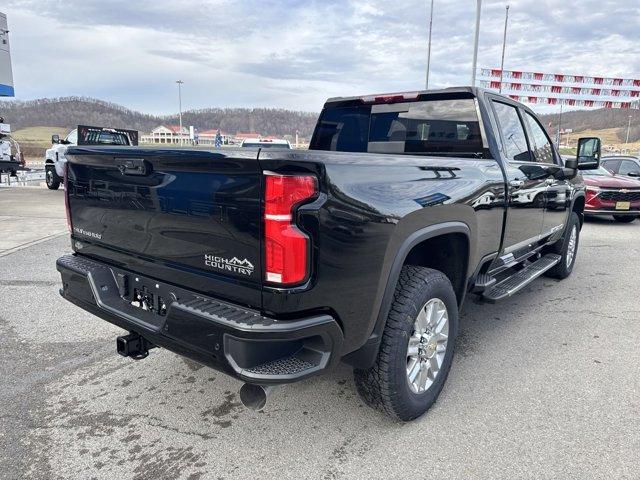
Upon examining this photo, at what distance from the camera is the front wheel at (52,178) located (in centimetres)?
1548

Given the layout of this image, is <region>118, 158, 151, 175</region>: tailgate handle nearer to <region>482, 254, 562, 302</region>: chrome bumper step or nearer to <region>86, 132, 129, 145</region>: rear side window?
<region>482, 254, 562, 302</region>: chrome bumper step

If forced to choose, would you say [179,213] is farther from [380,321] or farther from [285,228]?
[380,321]

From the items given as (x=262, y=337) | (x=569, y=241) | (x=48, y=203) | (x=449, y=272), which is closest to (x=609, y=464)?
(x=449, y=272)

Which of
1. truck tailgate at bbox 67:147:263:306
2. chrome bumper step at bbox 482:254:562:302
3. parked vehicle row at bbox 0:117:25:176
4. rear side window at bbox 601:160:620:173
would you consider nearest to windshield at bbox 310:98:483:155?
chrome bumper step at bbox 482:254:562:302

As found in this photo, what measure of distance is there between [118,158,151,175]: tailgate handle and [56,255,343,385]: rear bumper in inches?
22.4

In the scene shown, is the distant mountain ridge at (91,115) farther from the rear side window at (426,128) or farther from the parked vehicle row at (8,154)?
the rear side window at (426,128)

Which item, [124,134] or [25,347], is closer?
[25,347]

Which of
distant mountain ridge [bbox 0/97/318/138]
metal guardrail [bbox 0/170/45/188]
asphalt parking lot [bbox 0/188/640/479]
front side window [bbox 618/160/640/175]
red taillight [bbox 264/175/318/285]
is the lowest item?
metal guardrail [bbox 0/170/45/188]

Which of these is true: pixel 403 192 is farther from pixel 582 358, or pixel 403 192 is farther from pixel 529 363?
pixel 582 358

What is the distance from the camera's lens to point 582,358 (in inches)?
142

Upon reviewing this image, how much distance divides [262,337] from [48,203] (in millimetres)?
12432

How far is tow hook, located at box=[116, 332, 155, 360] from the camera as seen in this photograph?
2.54 meters

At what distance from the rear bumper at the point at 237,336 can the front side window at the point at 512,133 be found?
254 centimetres

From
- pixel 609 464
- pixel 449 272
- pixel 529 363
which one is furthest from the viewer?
pixel 529 363
